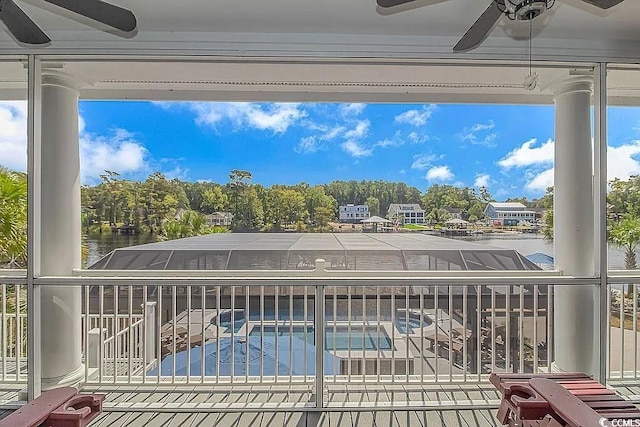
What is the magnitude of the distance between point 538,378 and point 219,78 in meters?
3.10

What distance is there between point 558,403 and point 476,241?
2006mm

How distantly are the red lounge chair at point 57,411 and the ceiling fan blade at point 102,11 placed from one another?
191cm

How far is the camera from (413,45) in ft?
9.30

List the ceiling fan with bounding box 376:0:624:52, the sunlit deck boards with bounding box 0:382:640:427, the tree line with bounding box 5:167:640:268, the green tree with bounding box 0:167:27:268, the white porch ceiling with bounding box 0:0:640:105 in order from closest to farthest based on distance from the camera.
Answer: the ceiling fan with bounding box 376:0:624:52 → the white porch ceiling with bounding box 0:0:640:105 → the sunlit deck boards with bounding box 0:382:640:427 → the green tree with bounding box 0:167:27:268 → the tree line with bounding box 5:167:640:268

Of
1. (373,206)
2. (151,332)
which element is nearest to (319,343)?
(373,206)

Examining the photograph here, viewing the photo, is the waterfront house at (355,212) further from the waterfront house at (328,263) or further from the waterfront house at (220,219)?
the waterfront house at (220,219)

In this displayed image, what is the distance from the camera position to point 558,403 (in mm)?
1886

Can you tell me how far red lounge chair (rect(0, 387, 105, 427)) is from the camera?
1784 millimetres

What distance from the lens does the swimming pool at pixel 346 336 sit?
341 centimetres

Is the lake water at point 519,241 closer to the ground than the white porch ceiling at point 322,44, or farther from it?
closer to the ground

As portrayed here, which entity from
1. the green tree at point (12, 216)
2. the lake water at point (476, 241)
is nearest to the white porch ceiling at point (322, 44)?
the green tree at point (12, 216)

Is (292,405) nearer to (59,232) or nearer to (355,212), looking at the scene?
(355,212)

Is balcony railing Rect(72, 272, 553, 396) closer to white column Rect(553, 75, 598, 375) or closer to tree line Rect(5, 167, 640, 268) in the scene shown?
white column Rect(553, 75, 598, 375)

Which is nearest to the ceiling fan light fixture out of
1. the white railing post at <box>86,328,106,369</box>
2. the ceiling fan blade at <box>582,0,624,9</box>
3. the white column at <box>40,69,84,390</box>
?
the ceiling fan blade at <box>582,0,624,9</box>
